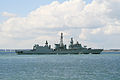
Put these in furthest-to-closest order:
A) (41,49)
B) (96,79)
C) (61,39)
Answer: (61,39), (41,49), (96,79)

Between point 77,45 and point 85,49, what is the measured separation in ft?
23.5

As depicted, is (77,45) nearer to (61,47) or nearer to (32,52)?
(61,47)

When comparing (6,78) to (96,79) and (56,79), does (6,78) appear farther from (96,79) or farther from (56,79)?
(96,79)

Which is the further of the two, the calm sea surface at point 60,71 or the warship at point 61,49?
the warship at point 61,49

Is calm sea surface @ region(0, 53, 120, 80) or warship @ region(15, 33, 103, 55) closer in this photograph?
calm sea surface @ region(0, 53, 120, 80)

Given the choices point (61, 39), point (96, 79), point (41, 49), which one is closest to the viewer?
point (96, 79)

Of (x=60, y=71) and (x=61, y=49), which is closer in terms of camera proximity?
(x=60, y=71)

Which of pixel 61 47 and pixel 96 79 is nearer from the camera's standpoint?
pixel 96 79

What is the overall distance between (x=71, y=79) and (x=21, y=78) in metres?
9.69

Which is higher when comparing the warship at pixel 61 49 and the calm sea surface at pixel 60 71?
the warship at pixel 61 49

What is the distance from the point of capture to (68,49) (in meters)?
187

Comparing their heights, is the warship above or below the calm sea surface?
above

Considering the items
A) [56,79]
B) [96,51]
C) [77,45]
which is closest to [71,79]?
[56,79]

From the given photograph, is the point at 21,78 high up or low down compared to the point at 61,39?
down
